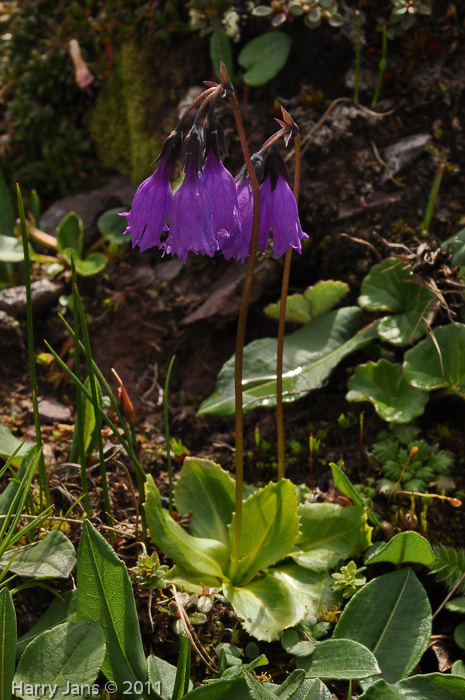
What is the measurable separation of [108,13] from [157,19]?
0.46 m

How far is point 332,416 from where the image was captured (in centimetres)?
295

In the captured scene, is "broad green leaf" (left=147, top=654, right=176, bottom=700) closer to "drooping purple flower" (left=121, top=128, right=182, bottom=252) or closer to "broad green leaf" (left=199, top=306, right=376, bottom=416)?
"broad green leaf" (left=199, top=306, right=376, bottom=416)

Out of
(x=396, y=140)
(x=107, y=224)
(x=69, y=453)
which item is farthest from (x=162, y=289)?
(x=396, y=140)

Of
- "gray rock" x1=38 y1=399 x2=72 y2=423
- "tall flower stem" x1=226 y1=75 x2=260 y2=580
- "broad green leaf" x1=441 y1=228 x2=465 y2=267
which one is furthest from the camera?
"gray rock" x1=38 y1=399 x2=72 y2=423

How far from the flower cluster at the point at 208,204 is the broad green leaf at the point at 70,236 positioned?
1702 millimetres

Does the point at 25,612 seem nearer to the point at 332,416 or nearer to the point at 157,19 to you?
the point at 332,416

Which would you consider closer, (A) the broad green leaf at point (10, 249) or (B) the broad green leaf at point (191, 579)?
(B) the broad green leaf at point (191, 579)

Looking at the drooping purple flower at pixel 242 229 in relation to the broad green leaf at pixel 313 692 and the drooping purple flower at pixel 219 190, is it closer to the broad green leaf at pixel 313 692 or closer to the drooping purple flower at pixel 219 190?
the drooping purple flower at pixel 219 190

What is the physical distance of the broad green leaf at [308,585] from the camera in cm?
224

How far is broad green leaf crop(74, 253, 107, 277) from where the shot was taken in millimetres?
3566

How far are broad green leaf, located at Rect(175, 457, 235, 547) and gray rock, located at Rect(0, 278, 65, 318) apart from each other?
148 cm

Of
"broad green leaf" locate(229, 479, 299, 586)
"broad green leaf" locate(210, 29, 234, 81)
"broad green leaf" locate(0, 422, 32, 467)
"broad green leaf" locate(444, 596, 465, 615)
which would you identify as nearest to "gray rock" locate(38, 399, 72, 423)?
"broad green leaf" locate(0, 422, 32, 467)

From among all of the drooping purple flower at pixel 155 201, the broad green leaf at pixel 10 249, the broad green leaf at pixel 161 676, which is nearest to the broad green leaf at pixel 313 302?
the drooping purple flower at pixel 155 201

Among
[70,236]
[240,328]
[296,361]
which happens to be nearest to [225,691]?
[240,328]
